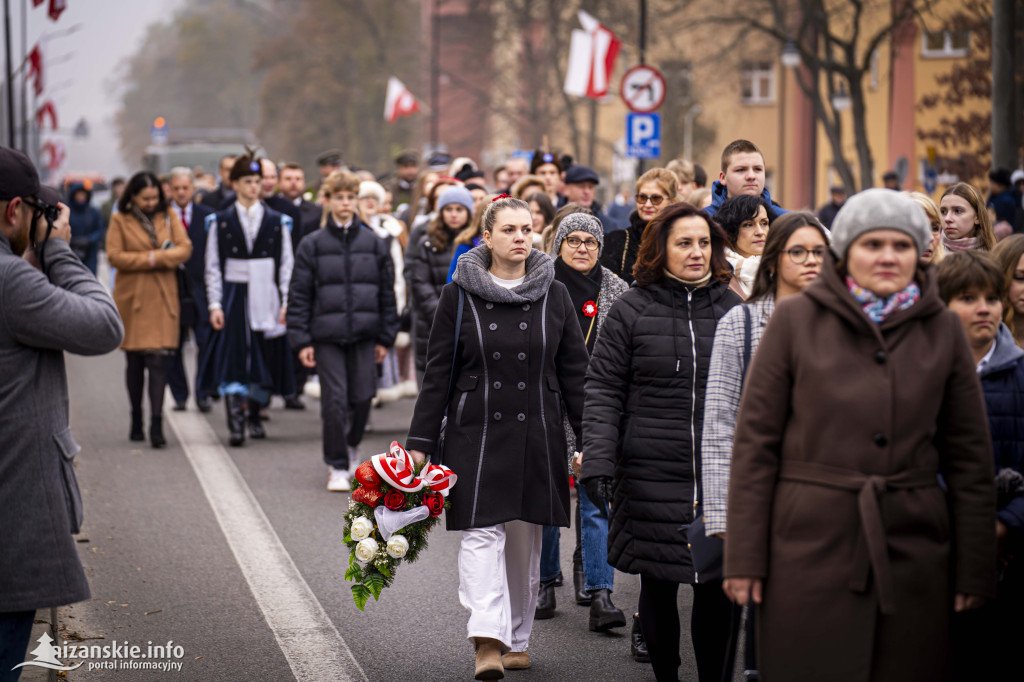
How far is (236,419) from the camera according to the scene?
38.0 feet

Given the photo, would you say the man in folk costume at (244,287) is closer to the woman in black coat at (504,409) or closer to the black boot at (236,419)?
the black boot at (236,419)

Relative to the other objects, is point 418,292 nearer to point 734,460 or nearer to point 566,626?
point 566,626

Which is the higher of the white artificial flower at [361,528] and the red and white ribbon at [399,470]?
the red and white ribbon at [399,470]

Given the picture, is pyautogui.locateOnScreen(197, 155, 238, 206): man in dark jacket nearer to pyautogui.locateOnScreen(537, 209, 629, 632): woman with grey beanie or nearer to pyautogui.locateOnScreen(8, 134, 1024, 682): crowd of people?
pyautogui.locateOnScreen(8, 134, 1024, 682): crowd of people

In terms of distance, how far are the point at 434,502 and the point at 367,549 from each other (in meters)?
0.34

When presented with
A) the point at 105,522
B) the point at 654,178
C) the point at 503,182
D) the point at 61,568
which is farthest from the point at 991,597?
the point at 503,182

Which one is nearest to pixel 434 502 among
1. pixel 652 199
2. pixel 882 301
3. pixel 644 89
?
pixel 882 301

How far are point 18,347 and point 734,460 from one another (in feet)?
7.48

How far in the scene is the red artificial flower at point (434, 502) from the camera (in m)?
5.71

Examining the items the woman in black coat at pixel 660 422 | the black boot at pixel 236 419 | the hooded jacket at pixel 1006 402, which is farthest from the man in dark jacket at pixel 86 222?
the hooded jacket at pixel 1006 402

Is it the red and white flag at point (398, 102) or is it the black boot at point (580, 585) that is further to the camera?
the red and white flag at point (398, 102)

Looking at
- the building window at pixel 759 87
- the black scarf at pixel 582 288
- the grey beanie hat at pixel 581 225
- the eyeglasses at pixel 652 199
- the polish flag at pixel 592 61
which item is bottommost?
the black scarf at pixel 582 288

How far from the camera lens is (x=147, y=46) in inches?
5856

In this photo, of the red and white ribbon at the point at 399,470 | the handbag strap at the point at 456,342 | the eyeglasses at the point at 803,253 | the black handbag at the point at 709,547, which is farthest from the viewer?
the handbag strap at the point at 456,342
